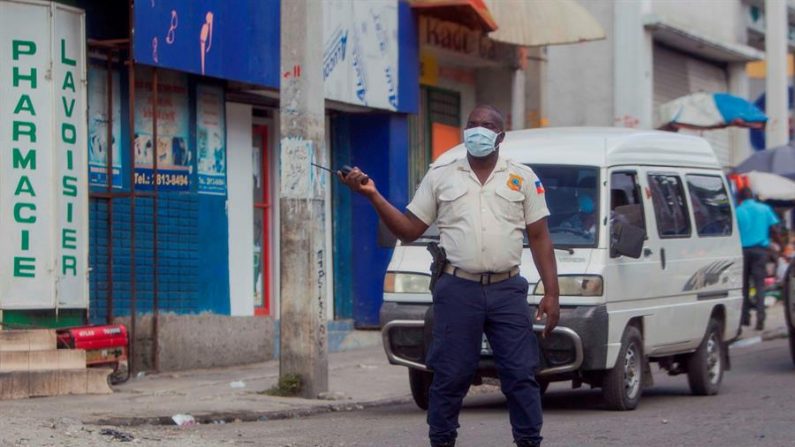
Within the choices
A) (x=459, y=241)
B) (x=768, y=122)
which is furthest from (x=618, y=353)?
(x=768, y=122)

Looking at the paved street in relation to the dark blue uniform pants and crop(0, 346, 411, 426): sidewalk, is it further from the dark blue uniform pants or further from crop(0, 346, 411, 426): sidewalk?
the dark blue uniform pants

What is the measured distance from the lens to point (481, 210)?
717cm

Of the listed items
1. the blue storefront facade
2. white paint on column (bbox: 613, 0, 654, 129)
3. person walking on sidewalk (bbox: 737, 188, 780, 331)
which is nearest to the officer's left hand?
the blue storefront facade

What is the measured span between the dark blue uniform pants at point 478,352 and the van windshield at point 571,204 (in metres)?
3.29

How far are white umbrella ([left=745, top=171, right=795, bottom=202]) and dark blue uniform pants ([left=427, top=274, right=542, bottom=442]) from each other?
13787 mm

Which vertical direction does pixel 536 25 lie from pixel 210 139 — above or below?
above

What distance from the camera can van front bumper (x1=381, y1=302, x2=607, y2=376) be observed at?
994 cm

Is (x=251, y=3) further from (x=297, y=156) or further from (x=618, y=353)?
(x=618, y=353)

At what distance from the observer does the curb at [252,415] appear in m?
9.62

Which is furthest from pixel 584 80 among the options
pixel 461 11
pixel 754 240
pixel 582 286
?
pixel 582 286

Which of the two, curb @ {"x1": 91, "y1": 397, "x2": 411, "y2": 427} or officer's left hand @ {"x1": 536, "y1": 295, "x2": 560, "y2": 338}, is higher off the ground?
officer's left hand @ {"x1": 536, "y1": 295, "x2": 560, "y2": 338}

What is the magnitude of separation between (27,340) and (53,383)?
0.61 metres

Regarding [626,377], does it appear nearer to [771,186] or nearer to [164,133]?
[164,133]

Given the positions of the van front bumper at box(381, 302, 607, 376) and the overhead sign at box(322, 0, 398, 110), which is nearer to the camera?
the van front bumper at box(381, 302, 607, 376)
